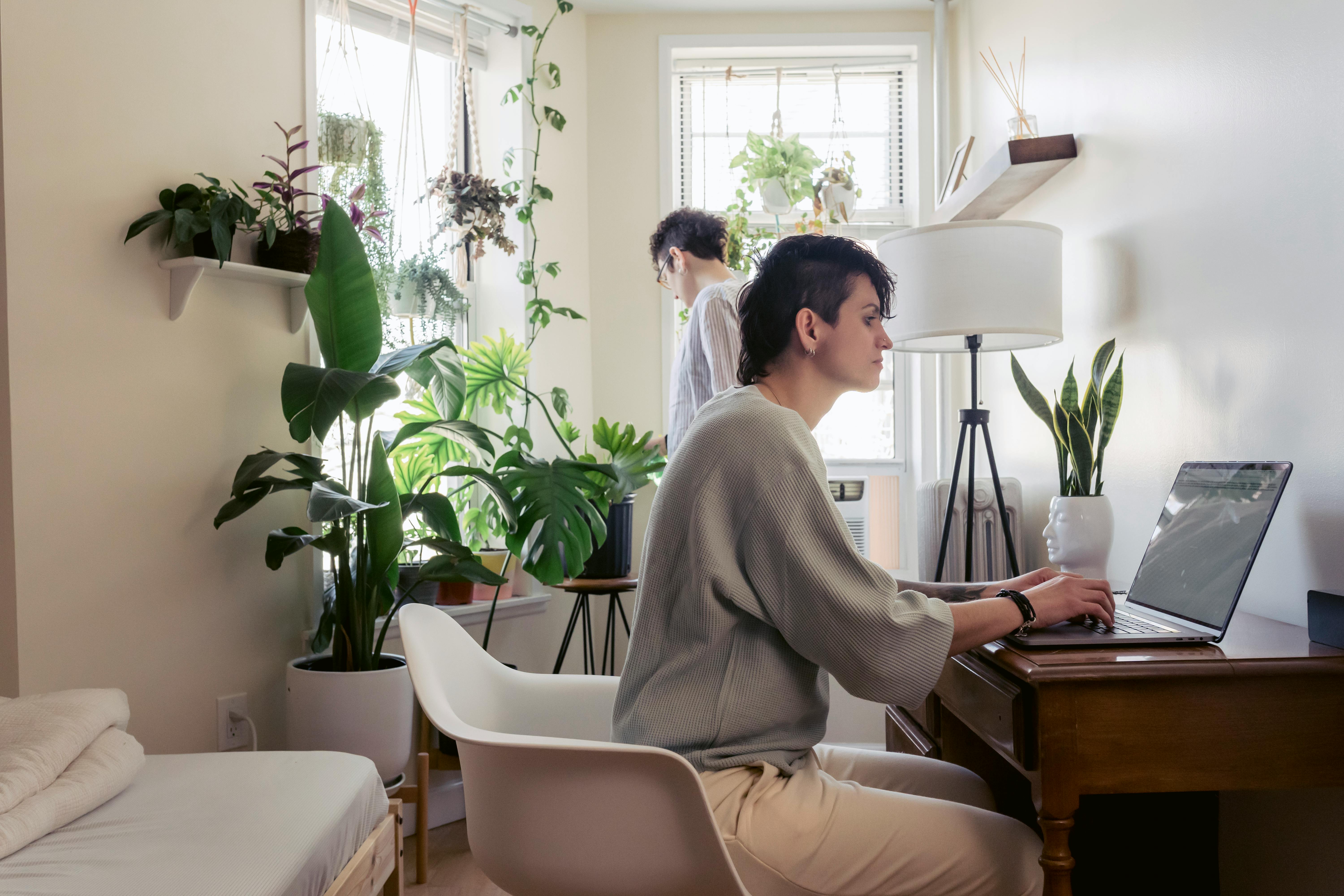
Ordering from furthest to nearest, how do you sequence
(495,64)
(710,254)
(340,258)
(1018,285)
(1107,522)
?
(495,64)
(710,254)
(340,258)
(1018,285)
(1107,522)

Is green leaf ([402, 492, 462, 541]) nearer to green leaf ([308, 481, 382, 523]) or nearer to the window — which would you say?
green leaf ([308, 481, 382, 523])

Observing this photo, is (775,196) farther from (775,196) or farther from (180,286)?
(180,286)

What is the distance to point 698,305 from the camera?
2713mm

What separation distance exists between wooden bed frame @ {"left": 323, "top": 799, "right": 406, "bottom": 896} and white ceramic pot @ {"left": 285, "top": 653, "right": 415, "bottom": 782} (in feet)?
0.90

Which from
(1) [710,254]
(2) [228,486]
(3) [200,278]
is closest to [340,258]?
(3) [200,278]

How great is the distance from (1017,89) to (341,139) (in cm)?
208

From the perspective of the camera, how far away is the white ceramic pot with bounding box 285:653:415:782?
7.64 feet

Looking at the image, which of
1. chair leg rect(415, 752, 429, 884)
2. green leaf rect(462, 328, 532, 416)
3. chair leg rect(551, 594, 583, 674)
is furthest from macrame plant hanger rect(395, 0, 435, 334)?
chair leg rect(415, 752, 429, 884)

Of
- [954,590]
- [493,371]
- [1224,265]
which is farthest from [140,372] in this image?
[1224,265]

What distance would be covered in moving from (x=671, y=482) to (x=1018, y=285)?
120cm

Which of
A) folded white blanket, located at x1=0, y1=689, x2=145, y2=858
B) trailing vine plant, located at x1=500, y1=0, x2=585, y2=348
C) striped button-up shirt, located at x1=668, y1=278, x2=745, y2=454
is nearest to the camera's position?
folded white blanket, located at x1=0, y1=689, x2=145, y2=858

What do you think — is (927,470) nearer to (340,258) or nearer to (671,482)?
(340,258)

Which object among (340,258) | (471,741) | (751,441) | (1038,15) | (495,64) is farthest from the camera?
(495,64)

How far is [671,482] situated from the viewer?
128cm
